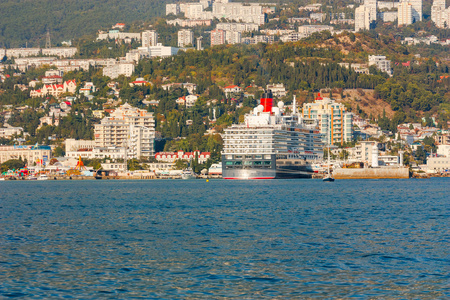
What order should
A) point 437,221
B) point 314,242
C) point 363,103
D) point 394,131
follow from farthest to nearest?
1. point 363,103
2. point 394,131
3. point 437,221
4. point 314,242

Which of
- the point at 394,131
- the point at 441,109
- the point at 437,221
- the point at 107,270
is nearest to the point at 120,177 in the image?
the point at 394,131

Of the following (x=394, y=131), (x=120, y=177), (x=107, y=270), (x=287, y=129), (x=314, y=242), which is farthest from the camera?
(x=394, y=131)

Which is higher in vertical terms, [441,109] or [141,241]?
[441,109]

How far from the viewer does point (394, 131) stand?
18262 centimetres

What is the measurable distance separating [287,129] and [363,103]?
68838 millimetres

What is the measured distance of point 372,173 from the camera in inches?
5015

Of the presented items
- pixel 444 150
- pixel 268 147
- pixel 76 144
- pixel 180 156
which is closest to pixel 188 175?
pixel 180 156

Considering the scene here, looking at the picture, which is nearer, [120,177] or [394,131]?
[120,177]

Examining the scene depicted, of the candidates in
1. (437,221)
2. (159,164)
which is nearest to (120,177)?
(159,164)

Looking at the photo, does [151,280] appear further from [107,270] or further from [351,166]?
[351,166]

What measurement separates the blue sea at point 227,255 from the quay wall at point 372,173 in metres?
78.4

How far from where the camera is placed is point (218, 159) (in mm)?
157250

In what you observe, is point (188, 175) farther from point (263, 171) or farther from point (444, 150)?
point (444, 150)

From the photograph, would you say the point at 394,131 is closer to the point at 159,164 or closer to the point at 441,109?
the point at 441,109
